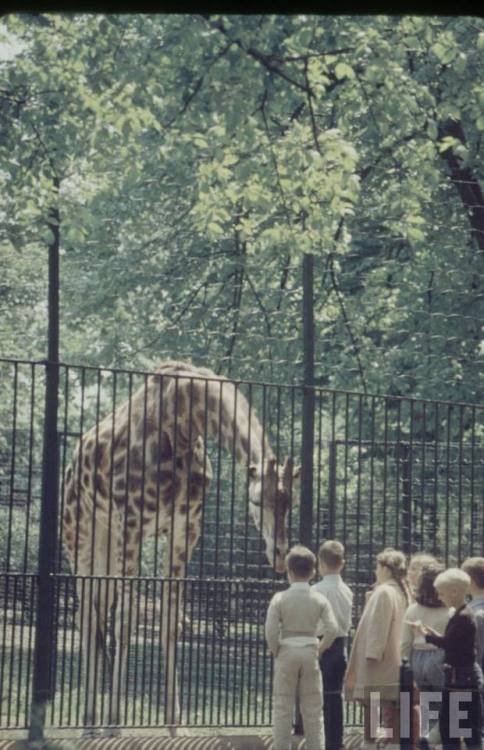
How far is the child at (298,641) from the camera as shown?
9.06 metres

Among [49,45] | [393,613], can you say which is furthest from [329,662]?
[49,45]

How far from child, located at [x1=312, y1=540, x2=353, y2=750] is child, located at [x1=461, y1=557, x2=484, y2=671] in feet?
2.57

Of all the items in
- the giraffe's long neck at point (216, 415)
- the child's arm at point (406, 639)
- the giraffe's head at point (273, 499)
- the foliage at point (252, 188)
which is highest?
the foliage at point (252, 188)

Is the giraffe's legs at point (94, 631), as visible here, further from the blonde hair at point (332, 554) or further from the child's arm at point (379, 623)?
the child's arm at point (379, 623)

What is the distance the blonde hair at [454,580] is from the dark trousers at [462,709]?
48 cm

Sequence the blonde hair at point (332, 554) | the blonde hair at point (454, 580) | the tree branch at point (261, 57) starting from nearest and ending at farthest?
the blonde hair at point (454, 580) < the blonde hair at point (332, 554) < the tree branch at point (261, 57)

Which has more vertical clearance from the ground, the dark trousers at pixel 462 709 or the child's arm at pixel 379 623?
the child's arm at pixel 379 623

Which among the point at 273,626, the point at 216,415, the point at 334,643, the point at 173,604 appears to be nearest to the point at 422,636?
the point at 273,626

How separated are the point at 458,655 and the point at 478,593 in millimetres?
740

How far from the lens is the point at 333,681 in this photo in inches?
385

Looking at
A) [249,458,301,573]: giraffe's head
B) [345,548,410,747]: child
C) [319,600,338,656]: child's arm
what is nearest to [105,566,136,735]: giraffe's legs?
[249,458,301,573]: giraffe's head

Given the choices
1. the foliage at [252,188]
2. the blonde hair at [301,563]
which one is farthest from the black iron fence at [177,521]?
the foliage at [252,188]

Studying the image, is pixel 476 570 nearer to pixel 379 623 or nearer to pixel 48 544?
pixel 379 623

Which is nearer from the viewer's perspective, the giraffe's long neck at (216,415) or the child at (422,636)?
the child at (422,636)
